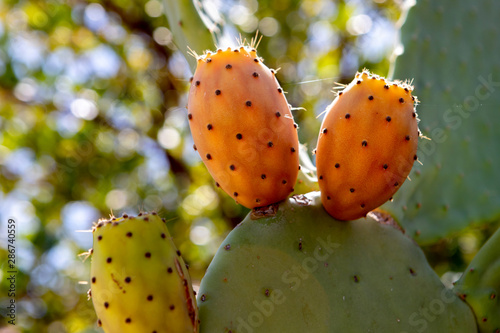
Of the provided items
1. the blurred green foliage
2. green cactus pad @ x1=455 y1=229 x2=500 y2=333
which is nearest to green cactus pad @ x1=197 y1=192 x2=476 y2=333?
green cactus pad @ x1=455 y1=229 x2=500 y2=333

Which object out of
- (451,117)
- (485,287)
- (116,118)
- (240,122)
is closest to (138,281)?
(240,122)

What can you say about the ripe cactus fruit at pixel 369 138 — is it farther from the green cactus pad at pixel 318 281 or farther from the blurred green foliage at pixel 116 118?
the blurred green foliage at pixel 116 118

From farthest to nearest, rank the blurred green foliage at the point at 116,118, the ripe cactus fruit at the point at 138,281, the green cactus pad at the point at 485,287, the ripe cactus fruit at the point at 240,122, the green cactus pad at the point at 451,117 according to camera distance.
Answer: the blurred green foliage at the point at 116,118, the green cactus pad at the point at 451,117, the green cactus pad at the point at 485,287, the ripe cactus fruit at the point at 240,122, the ripe cactus fruit at the point at 138,281

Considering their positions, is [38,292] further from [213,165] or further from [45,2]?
[213,165]

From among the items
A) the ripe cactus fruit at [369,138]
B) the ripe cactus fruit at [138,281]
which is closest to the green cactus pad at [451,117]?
the ripe cactus fruit at [369,138]

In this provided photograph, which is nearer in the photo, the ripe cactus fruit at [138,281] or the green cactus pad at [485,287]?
the ripe cactus fruit at [138,281]

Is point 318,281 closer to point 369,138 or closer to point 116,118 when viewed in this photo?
point 369,138

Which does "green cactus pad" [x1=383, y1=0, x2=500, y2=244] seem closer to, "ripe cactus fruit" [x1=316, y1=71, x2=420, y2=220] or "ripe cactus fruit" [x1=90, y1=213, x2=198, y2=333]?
"ripe cactus fruit" [x1=316, y1=71, x2=420, y2=220]
